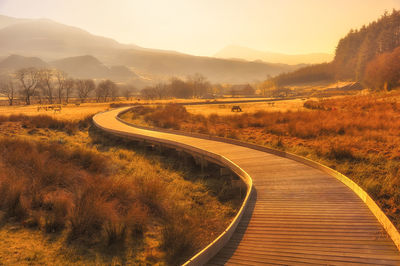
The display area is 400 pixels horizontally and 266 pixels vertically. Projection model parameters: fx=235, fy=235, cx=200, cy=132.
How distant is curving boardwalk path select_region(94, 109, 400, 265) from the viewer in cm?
481

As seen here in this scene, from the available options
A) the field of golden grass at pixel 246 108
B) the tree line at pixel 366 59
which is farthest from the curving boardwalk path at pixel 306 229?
the tree line at pixel 366 59

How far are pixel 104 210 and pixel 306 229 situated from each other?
5807mm

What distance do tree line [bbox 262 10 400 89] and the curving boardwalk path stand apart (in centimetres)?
5863

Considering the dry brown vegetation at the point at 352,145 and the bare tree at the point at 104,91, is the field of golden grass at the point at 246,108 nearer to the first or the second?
the dry brown vegetation at the point at 352,145

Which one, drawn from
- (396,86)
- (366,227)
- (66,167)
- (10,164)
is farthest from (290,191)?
(396,86)

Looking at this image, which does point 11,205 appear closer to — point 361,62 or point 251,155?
point 251,155

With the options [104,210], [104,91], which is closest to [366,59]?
[104,91]

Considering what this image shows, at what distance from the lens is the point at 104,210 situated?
735 cm

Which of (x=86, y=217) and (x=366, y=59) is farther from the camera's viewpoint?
(x=366, y=59)

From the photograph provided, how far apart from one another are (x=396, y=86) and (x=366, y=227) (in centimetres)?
6014

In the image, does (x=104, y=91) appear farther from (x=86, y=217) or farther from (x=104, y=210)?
(x=86, y=217)

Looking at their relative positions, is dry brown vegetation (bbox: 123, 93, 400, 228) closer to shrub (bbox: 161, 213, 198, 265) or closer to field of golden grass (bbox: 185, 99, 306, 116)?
shrub (bbox: 161, 213, 198, 265)

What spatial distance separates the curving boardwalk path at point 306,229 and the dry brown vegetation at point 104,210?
147cm

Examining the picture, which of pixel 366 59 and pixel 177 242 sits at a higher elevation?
pixel 366 59
